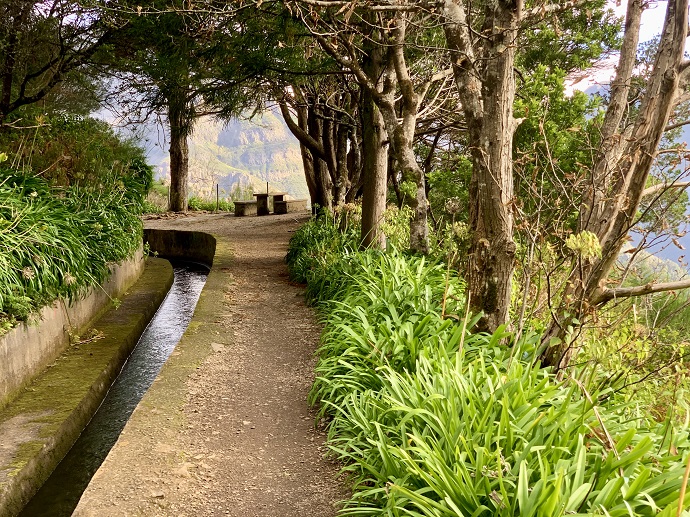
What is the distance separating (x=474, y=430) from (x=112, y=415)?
3.81m

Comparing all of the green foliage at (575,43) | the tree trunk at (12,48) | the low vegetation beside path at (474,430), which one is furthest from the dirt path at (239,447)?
the green foliage at (575,43)

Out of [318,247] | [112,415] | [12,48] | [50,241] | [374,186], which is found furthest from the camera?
[12,48]

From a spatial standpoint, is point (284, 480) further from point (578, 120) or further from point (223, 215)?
point (223, 215)

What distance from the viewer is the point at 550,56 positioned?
1030cm

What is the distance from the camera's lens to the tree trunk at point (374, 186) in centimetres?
810

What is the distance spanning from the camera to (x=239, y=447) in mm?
3771

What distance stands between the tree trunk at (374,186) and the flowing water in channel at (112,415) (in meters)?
2.88

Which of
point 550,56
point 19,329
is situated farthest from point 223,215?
point 19,329

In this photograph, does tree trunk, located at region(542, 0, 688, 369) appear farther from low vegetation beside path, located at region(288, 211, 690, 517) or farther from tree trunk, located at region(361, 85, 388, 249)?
tree trunk, located at region(361, 85, 388, 249)

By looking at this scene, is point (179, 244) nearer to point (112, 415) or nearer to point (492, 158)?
point (112, 415)

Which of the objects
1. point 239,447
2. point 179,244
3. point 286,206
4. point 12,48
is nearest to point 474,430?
point 239,447

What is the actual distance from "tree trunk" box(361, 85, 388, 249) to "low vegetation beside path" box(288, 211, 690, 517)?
3.00 m

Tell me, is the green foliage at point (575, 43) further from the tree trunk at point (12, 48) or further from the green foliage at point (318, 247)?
the tree trunk at point (12, 48)

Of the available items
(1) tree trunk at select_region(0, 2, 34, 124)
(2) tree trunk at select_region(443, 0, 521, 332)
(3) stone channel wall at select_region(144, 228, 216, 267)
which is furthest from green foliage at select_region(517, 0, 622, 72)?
(1) tree trunk at select_region(0, 2, 34, 124)
